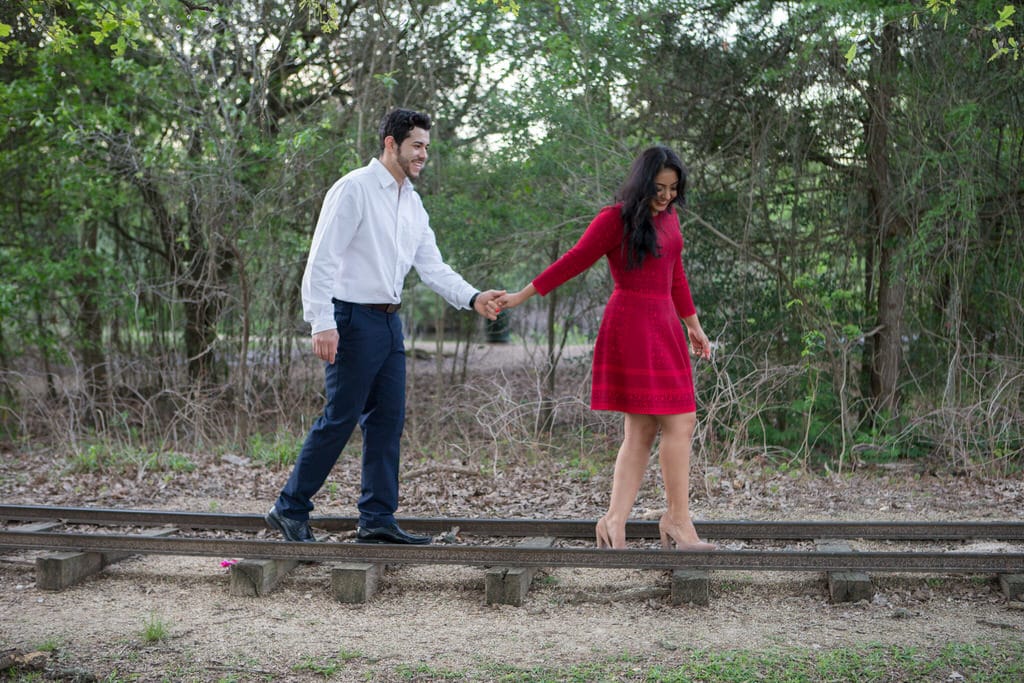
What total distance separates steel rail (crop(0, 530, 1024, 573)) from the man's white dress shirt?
1195mm

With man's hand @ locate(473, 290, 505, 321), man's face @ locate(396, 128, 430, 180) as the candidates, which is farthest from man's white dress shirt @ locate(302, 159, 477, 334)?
man's hand @ locate(473, 290, 505, 321)

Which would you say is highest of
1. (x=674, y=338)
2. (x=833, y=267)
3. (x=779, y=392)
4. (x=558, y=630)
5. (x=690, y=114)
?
(x=690, y=114)

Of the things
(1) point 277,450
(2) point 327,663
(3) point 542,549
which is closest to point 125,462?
(1) point 277,450

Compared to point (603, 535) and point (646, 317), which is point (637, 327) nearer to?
point (646, 317)

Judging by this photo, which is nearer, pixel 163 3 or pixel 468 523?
pixel 468 523

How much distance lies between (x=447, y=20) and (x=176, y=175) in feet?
11.3

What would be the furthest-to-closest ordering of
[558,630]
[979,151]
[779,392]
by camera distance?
[779,392]
[979,151]
[558,630]

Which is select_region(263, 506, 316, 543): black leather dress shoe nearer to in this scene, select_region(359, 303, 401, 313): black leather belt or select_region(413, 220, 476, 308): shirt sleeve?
select_region(359, 303, 401, 313): black leather belt

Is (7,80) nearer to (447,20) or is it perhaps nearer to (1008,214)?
(447,20)

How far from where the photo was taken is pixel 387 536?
213 inches

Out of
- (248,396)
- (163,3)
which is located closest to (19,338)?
(248,396)

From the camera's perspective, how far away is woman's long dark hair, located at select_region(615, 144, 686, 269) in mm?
4742

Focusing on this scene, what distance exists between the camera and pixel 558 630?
446 cm

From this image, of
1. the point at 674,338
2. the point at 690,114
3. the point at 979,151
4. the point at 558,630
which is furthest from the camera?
the point at 690,114
